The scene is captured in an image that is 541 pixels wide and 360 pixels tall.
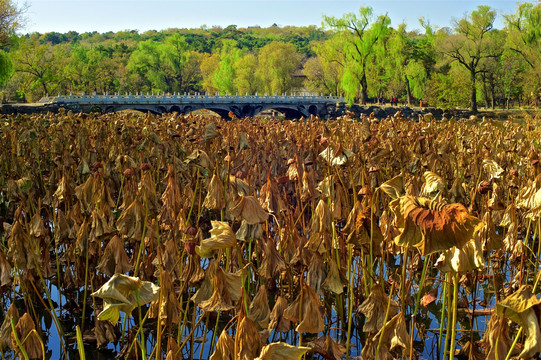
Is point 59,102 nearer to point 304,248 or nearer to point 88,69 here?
point 88,69

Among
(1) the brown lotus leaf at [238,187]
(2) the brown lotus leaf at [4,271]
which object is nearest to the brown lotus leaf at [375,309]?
(1) the brown lotus leaf at [238,187]

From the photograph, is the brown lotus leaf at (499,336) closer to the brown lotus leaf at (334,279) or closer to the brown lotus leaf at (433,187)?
the brown lotus leaf at (433,187)

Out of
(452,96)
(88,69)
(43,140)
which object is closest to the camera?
(43,140)

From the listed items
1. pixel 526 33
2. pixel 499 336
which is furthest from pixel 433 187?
pixel 526 33

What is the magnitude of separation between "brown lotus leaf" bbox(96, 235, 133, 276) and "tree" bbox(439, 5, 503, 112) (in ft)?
131

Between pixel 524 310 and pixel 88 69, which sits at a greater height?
pixel 88 69

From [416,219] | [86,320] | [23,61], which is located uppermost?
[23,61]

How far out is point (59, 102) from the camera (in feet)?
113

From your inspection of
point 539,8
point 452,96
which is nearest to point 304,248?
point 452,96

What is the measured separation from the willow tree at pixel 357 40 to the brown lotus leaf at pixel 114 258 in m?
41.4

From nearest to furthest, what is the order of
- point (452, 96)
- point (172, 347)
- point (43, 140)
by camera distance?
point (172, 347) < point (43, 140) < point (452, 96)

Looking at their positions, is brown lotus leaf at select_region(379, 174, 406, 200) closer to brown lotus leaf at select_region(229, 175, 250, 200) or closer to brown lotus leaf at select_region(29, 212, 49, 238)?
brown lotus leaf at select_region(229, 175, 250, 200)

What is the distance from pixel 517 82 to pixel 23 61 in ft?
132

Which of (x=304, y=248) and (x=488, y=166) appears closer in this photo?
(x=304, y=248)
